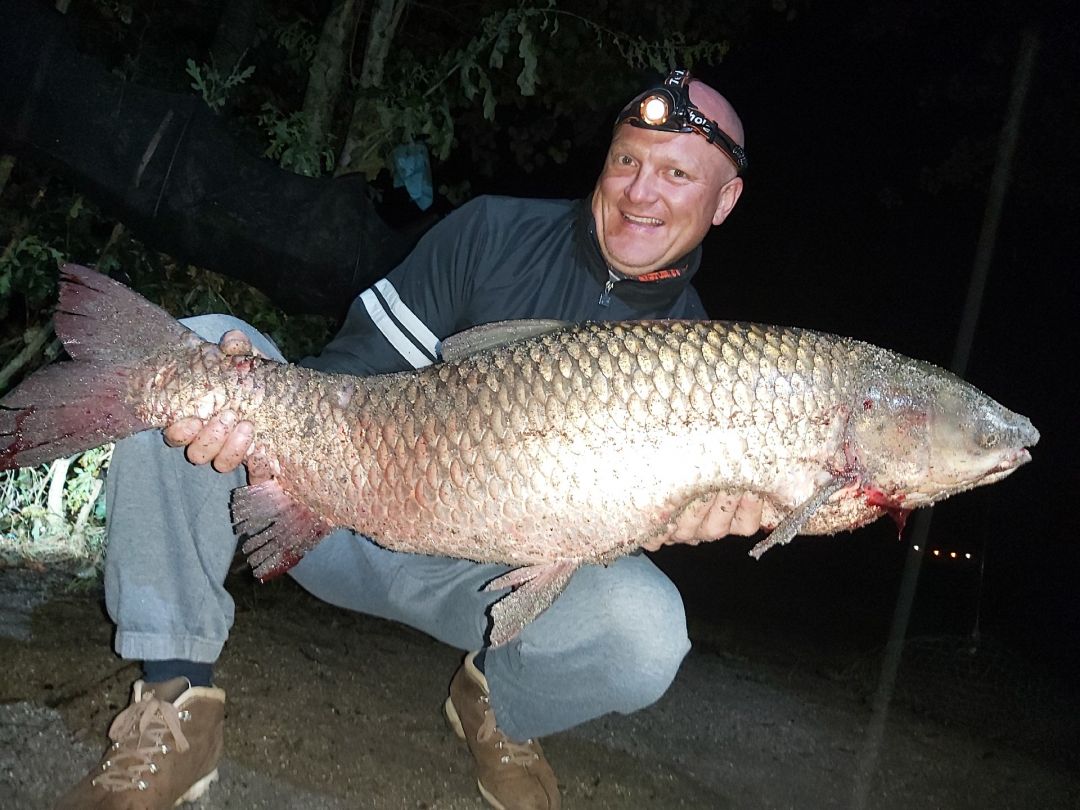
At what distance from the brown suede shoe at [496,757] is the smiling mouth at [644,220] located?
1502 millimetres

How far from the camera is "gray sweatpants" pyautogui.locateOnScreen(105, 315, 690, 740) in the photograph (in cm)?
214

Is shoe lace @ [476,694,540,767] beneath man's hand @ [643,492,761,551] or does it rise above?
beneath

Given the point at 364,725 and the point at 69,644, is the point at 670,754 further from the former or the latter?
the point at 69,644

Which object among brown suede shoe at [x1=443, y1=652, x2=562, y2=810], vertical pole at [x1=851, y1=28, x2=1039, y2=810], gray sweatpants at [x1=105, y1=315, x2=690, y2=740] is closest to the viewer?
gray sweatpants at [x1=105, y1=315, x2=690, y2=740]

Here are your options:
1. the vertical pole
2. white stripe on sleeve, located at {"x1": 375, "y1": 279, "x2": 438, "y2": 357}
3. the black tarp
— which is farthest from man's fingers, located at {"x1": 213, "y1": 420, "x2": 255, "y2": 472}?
the vertical pole

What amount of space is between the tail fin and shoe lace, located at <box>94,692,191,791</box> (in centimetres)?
69

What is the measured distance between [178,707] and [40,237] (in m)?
3.39

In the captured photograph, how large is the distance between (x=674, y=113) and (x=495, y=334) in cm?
108

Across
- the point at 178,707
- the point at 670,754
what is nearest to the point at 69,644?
the point at 178,707

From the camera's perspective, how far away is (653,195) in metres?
2.59

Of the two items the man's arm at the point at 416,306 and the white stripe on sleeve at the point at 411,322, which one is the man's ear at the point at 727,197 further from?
the white stripe on sleeve at the point at 411,322

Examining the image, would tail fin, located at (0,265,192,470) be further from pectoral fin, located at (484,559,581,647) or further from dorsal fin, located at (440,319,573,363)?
pectoral fin, located at (484,559,581,647)

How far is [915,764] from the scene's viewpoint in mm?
3205

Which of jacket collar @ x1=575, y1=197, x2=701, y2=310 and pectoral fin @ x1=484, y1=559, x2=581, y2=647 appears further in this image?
jacket collar @ x1=575, y1=197, x2=701, y2=310
